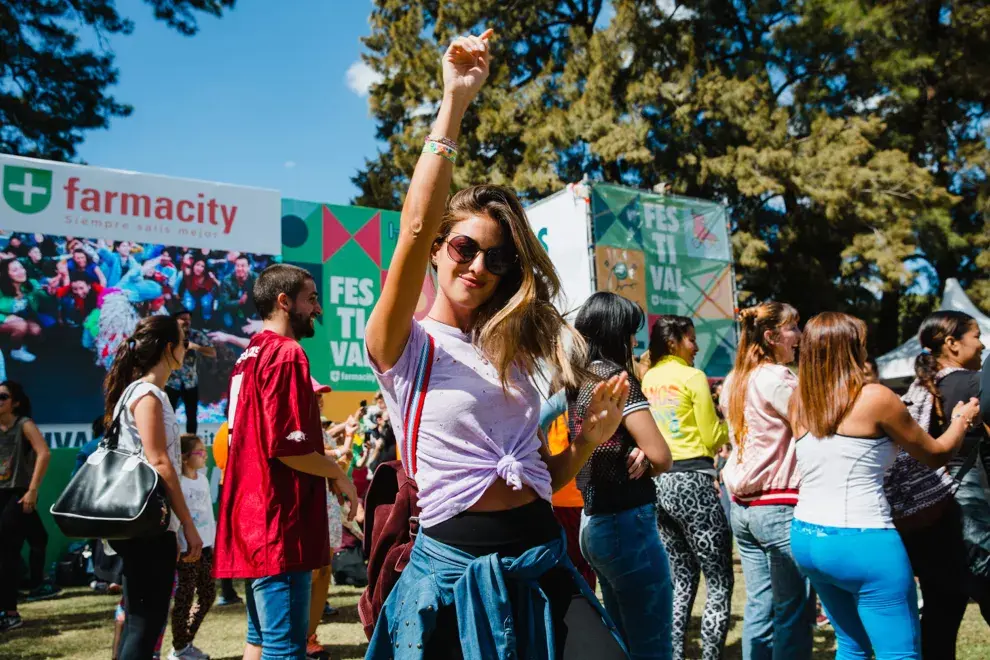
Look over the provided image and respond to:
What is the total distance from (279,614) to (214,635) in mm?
3617

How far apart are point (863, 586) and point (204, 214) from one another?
9541mm

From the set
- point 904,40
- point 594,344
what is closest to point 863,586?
point 594,344

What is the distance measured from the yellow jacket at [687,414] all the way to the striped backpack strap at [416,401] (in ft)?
8.97

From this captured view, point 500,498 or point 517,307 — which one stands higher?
point 517,307

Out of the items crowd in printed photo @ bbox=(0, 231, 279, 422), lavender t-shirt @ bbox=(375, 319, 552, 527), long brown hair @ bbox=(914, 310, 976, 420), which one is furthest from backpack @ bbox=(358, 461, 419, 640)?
crowd in printed photo @ bbox=(0, 231, 279, 422)

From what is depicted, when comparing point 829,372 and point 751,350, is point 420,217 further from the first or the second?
point 751,350

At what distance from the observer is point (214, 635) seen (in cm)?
621

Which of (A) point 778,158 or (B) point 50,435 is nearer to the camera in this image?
(B) point 50,435

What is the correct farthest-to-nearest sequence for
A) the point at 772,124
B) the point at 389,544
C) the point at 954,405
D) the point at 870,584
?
the point at 772,124 → the point at 954,405 → the point at 870,584 → the point at 389,544

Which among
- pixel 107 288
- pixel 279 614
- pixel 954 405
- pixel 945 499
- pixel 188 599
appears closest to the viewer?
pixel 279 614

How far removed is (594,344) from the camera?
3609mm

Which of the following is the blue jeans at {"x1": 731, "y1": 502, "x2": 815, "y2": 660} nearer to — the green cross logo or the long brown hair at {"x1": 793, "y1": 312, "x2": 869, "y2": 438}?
the long brown hair at {"x1": 793, "y1": 312, "x2": 869, "y2": 438}

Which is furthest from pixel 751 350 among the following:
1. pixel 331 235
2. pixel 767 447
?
pixel 331 235

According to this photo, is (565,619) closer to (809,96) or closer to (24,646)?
(24,646)
